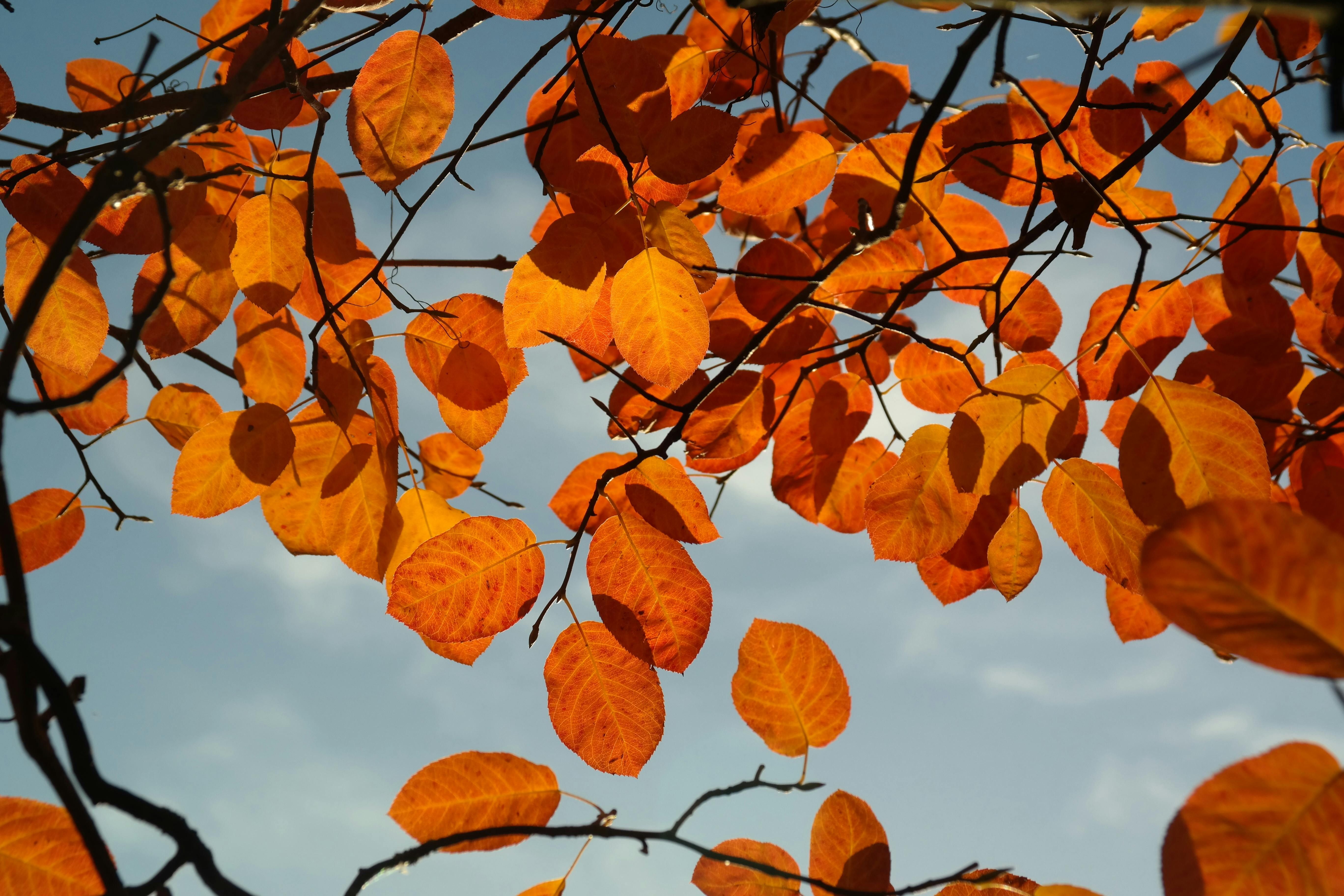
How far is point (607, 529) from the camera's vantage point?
0.98 m

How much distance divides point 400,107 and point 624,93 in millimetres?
253

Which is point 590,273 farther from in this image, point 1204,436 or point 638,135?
point 1204,436

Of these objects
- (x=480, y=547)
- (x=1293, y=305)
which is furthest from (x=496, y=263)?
(x=1293, y=305)

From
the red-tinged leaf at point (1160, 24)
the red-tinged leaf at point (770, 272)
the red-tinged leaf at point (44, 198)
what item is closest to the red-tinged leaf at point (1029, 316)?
the red-tinged leaf at point (770, 272)

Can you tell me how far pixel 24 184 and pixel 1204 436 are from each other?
4.45ft

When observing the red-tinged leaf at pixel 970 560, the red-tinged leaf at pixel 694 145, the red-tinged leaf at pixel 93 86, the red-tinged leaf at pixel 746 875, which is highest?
the red-tinged leaf at pixel 93 86

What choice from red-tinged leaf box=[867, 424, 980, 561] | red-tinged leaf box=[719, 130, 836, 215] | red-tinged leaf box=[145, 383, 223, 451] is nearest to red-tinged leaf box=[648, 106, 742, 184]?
red-tinged leaf box=[719, 130, 836, 215]

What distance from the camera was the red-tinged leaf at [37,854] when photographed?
0.62 meters

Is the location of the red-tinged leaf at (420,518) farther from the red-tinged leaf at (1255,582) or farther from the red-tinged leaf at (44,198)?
the red-tinged leaf at (1255,582)

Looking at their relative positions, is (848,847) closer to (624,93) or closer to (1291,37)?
(624,93)

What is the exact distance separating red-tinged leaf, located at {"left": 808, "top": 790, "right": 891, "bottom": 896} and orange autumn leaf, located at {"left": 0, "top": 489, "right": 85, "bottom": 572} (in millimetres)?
1180

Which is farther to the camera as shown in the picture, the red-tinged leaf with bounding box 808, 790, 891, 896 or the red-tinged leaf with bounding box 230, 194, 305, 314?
the red-tinged leaf with bounding box 230, 194, 305, 314

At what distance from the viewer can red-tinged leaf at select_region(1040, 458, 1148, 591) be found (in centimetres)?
93

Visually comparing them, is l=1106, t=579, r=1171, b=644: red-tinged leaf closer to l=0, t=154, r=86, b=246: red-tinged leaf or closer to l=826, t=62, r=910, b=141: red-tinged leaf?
l=826, t=62, r=910, b=141: red-tinged leaf
